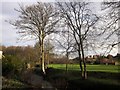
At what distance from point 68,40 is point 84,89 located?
12.2 meters

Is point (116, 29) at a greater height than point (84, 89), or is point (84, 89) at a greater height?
point (116, 29)

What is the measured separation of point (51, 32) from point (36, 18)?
9.60 ft

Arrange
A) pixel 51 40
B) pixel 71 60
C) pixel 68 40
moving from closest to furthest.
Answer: pixel 68 40 → pixel 51 40 → pixel 71 60

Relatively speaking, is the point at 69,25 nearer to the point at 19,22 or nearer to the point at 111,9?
the point at 19,22

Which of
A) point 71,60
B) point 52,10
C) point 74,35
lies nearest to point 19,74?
point 74,35

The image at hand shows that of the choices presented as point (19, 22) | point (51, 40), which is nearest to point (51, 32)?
point (51, 40)

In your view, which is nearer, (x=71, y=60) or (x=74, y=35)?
(x=74, y=35)

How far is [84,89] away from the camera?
22938 mm

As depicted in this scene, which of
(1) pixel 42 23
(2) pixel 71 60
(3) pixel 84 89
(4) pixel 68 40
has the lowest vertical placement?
(3) pixel 84 89

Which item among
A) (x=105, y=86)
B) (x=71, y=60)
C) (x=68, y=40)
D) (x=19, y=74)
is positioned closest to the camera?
(x=105, y=86)

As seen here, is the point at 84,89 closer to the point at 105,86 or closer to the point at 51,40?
the point at 105,86

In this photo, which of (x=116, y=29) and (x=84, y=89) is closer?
(x=116, y=29)

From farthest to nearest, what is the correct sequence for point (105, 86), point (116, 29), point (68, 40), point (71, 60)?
point (71, 60) < point (68, 40) < point (105, 86) < point (116, 29)

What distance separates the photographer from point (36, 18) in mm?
35312
